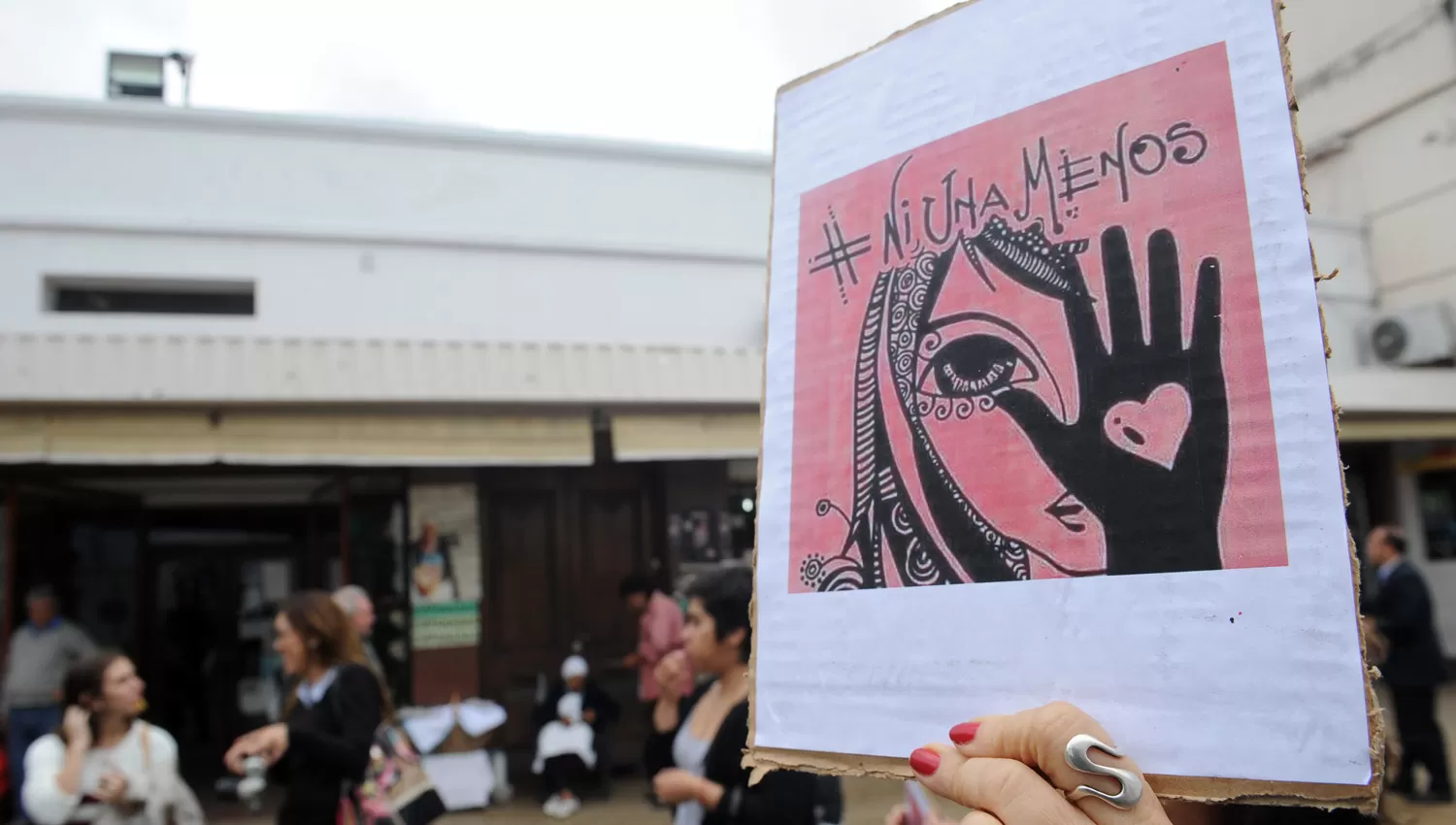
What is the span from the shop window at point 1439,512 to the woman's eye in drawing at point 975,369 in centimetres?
1305

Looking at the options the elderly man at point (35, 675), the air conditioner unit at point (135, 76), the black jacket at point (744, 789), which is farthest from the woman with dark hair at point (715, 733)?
the air conditioner unit at point (135, 76)

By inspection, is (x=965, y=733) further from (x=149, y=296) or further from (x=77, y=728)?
(x=149, y=296)

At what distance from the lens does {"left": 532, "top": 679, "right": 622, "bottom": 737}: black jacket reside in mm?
7902

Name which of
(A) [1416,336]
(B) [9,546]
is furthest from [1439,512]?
(B) [9,546]

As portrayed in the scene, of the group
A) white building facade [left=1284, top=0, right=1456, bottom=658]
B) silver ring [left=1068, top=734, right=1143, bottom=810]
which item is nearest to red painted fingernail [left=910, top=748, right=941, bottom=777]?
silver ring [left=1068, top=734, right=1143, bottom=810]

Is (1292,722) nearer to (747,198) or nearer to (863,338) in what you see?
(863,338)

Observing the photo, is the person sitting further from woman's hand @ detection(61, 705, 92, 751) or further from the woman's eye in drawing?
the woman's eye in drawing

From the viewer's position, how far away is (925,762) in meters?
1.05

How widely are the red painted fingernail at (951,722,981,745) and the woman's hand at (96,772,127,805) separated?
148 inches

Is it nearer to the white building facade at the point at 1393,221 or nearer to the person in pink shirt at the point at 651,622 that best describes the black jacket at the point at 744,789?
the person in pink shirt at the point at 651,622

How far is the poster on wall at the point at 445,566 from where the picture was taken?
26.8 feet

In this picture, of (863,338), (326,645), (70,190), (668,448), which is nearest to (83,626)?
(70,190)

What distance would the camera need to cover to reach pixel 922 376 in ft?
4.11

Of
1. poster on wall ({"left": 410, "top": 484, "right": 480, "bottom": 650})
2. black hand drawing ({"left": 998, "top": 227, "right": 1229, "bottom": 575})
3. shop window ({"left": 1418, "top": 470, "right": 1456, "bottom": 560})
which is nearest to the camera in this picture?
black hand drawing ({"left": 998, "top": 227, "right": 1229, "bottom": 575})
